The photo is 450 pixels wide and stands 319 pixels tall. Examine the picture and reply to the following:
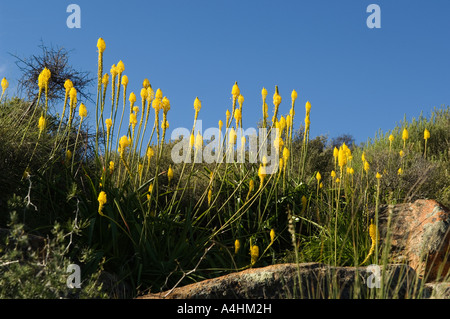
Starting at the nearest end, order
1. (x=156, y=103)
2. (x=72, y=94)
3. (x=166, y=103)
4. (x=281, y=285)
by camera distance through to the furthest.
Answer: (x=281, y=285) → (x=156, y=103) → (x=166, y=103) → (x=72, y=94)

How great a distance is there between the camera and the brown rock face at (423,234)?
4.52 meters

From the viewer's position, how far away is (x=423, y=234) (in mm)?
4602

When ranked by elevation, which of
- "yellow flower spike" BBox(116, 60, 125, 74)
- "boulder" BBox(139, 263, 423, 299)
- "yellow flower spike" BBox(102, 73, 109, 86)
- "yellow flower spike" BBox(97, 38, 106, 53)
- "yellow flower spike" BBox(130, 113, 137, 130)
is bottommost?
"boulder" BBox(139, 263, 423, 299)

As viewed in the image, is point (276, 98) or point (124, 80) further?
point (124, 80)

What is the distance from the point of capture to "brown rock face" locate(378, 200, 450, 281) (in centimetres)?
452

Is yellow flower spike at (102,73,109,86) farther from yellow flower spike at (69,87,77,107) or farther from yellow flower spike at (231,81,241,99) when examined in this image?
yellow flower spike at (231,81,241,99)

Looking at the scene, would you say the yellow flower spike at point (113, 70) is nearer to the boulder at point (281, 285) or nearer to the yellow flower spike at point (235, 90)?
the yellow flower spike at point (235, 90)

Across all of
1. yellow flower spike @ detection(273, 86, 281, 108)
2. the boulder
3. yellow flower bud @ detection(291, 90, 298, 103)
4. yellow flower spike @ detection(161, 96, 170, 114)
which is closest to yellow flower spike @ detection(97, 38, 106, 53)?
yellow flower spike @ detection(161, 96, 170, 114)

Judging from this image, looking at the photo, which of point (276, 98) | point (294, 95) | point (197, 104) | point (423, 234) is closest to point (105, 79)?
point (197, 104)

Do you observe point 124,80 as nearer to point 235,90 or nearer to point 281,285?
point 235,90
